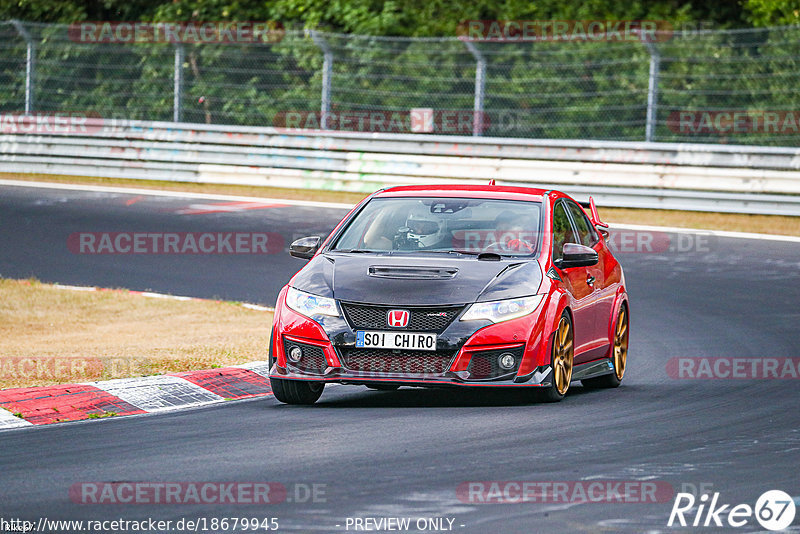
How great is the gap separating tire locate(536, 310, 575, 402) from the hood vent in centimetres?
80

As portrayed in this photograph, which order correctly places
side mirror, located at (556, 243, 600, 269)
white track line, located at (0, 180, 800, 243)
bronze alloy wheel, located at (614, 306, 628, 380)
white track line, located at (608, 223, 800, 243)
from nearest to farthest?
1. side mirror, located at (556, 243, 600, 269)
2. bronze alloy wheel, located at (614, 306, 628, 380)
3. white track line, located at (608, 223, 800, 243)
4. white track line, located at (0, 180, 800, 243)

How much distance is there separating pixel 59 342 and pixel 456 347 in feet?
16.1

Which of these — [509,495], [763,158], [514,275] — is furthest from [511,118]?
[509,495]

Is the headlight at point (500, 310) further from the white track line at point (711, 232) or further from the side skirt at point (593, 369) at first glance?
the white track line at point (711, 232)

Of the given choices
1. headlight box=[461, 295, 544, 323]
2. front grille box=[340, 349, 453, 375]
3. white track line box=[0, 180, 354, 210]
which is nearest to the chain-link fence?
white track line box=[0, 180, 354, 210]

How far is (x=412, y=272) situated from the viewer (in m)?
9.19

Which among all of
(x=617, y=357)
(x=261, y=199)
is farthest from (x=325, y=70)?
(x=617, y=357)

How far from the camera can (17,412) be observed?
8.69 metres

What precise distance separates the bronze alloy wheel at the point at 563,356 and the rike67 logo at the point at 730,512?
287 cm

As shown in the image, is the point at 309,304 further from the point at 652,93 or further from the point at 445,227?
the point at 652,93

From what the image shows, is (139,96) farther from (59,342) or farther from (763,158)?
(59,342)

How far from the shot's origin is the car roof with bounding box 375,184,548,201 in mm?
10312

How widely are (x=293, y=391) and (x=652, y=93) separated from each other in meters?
14.2

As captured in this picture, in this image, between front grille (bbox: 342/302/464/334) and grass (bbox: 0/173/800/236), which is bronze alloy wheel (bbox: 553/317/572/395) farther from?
grass (bbox: 0/173/800/236)
